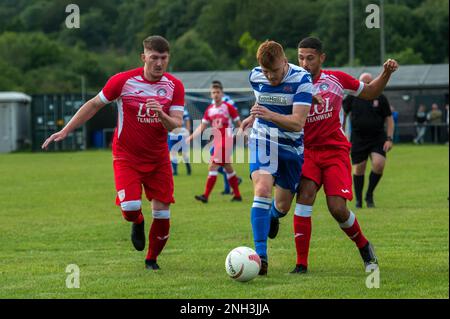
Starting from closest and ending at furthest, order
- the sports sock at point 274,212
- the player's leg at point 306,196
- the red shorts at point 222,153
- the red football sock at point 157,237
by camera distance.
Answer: the player's leg at point 306,196 → the red football sock at point 157,237 → the sports sock at point 274,212 → the red shorts at point 222,153

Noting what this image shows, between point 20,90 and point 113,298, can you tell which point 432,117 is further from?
point 113,298

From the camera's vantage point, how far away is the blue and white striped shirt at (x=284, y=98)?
8.24m

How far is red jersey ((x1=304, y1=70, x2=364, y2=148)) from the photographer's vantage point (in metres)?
8.84

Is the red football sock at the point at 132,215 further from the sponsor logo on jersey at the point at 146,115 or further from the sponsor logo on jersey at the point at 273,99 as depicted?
the sponsor logo on jersey at the point at 273,99

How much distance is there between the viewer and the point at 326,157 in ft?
28.9

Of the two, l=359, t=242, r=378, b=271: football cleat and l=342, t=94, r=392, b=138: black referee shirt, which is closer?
l=359, t=242, r=378, b=271: football cleat

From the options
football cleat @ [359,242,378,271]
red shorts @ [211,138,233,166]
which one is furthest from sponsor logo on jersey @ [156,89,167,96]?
red shorts @ [211,138,233,166]

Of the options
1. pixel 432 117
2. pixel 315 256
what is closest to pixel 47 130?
pixel 432 117

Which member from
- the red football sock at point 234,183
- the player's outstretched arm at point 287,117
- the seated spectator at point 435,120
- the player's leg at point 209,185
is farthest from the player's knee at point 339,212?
the seated spectator at point 435,120

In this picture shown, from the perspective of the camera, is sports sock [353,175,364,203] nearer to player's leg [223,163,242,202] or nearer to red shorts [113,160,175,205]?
player's leg [223,163,242,202]

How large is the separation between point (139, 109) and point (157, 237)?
124 centimetres

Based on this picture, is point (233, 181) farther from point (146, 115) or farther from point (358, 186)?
point (146, 115)

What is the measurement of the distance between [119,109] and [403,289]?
10.4ft

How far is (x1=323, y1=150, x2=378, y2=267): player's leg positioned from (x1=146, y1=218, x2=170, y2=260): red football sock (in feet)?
5.23
